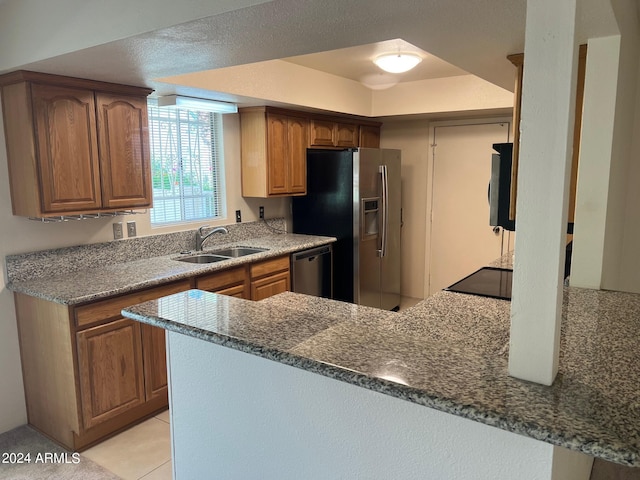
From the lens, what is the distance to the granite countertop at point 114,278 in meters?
2.50

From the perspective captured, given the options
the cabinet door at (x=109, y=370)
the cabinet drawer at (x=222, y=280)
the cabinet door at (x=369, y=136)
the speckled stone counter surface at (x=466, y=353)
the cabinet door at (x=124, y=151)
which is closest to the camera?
the speckled stone counter surface at (x=466, y=353)

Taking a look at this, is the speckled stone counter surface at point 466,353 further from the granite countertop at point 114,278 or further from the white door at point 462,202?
the white door at point 462,202

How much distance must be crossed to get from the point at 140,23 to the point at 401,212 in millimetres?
3870

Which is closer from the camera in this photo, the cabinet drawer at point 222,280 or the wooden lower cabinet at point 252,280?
the cabinet drawer at point 222,280

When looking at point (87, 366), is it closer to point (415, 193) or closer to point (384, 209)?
point (384, 209)

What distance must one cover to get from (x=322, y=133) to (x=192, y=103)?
1518mm

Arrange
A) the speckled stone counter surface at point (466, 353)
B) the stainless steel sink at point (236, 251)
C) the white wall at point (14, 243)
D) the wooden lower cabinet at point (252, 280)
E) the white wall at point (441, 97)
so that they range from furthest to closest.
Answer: the white wall at point (441, 97), the stainless steel sink at point (236, 251), the wooden lower cabinet at point (252, 280), the white wall at point (14, 243), the speckled stone counter surface at point (466, 353)

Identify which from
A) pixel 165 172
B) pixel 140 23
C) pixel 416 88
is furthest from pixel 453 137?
pixel 140 23

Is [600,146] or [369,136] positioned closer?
[600,146]

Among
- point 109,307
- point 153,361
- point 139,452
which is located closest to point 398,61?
point 109,307

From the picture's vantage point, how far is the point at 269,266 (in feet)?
11.9

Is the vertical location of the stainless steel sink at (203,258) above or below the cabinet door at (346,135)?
below

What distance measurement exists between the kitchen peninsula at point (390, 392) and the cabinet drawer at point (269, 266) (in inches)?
66.3

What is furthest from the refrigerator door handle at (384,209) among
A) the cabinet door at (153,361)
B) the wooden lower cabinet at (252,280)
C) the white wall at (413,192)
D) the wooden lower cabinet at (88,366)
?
the cabinet door at (153,361)
